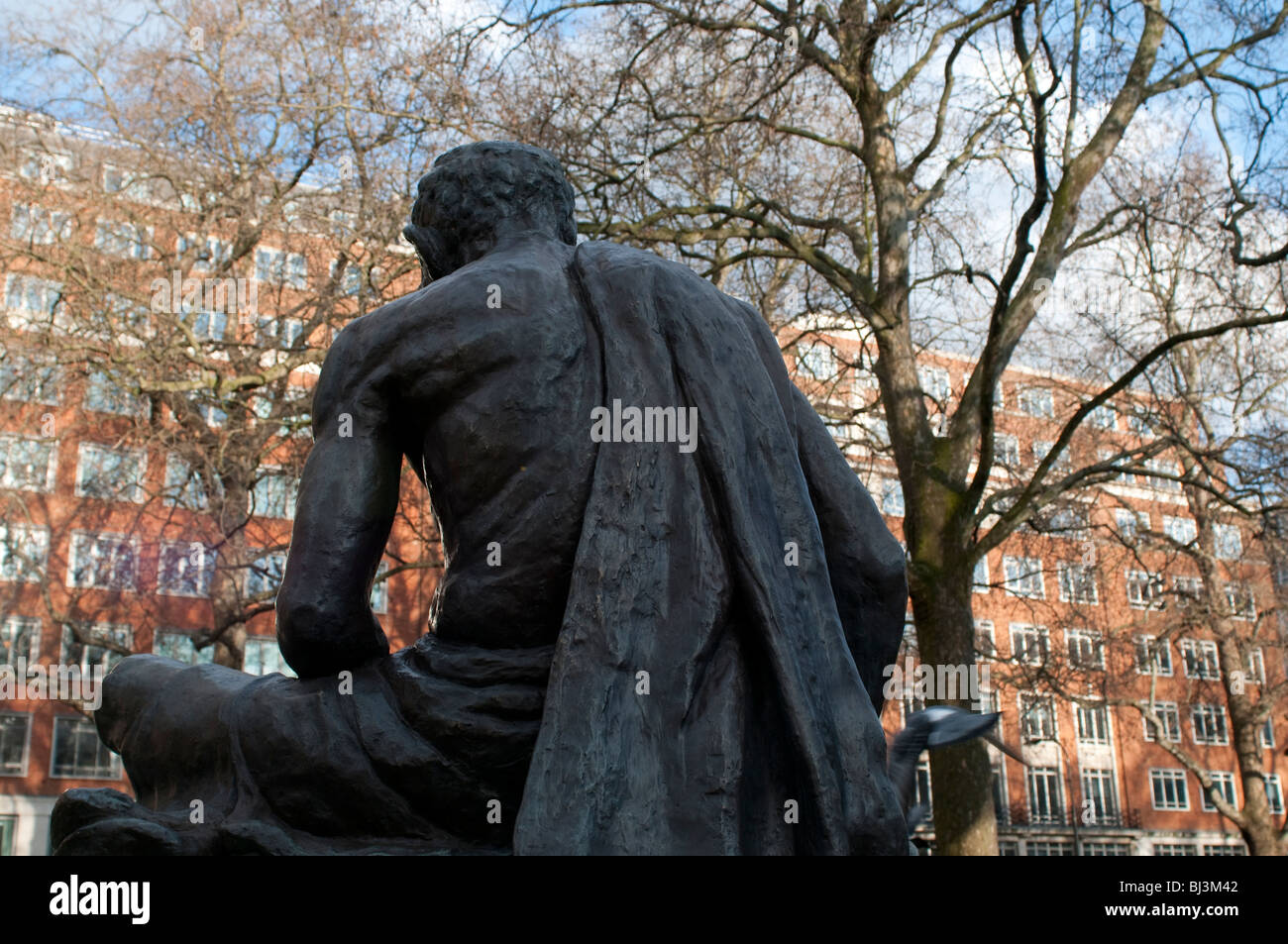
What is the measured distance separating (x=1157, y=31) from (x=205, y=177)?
39.4 feet

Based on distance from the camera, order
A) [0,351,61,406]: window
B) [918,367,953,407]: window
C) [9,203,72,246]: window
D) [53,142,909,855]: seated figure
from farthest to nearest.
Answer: [9,203,72,246]: window → [918,367,953,407]: window → [0,351,61,406]: window → [53,142,909,855]: seated figure

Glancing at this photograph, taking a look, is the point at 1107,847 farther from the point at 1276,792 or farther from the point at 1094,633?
the point at 1094,633

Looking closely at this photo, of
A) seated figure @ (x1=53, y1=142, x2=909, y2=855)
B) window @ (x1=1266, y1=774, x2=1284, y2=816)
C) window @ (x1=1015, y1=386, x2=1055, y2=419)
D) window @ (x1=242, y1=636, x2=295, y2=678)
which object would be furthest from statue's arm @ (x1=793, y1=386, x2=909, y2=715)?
window @ (x1=1266, y1=774, x2=1284, y2=816)

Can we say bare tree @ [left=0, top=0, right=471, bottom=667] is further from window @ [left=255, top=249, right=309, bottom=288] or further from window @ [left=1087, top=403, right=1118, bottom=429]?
window @ [left=1087, top=403, right=1118, bottom=429]

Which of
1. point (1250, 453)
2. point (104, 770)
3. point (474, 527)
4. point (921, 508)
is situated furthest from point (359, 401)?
point (104, 770)

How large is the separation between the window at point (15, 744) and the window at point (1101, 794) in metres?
28.9

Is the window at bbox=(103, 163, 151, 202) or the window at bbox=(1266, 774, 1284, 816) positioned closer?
the window at bbox=(103, 163, 151, 202)

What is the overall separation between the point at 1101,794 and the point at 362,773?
41.9 meters

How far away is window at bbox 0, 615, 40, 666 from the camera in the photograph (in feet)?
75.2

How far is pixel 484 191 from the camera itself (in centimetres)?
324

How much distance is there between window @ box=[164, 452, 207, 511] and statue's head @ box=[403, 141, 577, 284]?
566 inches

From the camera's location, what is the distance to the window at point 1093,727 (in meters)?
40.8

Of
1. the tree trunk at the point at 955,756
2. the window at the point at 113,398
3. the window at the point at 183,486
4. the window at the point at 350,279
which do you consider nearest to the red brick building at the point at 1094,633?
the tree trunk at the point at 955,756

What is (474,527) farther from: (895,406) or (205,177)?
(205,177)
